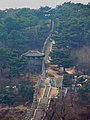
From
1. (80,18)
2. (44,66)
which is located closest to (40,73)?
(44,66)

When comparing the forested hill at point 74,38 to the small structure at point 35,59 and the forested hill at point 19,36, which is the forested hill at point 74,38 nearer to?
the small structure at point 35,59

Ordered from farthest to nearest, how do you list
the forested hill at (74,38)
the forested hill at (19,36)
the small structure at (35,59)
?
the forested hill at (74,38) < the small structure at (35,59) < the forested hill at (19,36)

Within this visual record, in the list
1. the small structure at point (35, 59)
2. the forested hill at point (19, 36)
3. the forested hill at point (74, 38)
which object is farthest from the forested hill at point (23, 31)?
the small structure at point (35, 59)

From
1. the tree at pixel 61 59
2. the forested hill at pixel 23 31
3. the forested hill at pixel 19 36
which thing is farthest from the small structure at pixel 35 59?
the forested hill at pixel 23 31

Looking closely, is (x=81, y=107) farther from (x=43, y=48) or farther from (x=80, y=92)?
(x=43, y=48)

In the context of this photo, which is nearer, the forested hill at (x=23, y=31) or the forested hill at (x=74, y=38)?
the forested hill at (x=74, y=38)

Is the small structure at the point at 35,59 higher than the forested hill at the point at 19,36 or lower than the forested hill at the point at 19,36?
lower

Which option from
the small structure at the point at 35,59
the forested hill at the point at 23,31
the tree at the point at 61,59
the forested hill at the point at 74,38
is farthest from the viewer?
the forested hill at the point at 23,31
